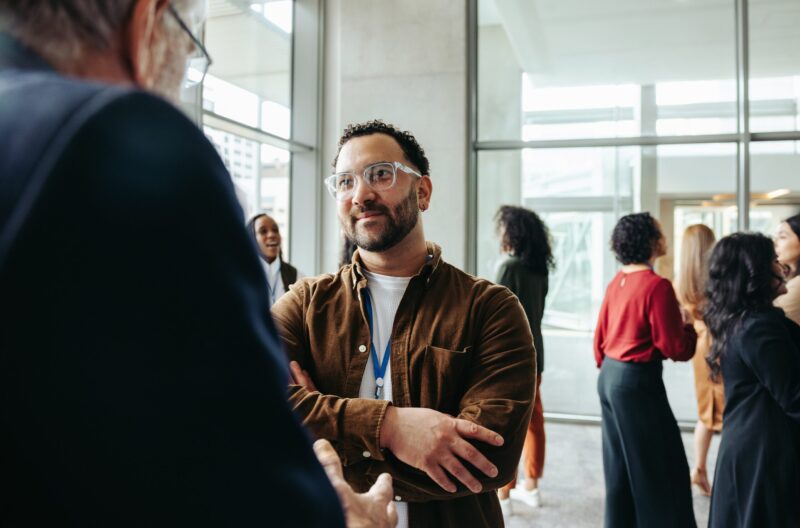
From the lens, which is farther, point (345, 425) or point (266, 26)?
point (266, 26)

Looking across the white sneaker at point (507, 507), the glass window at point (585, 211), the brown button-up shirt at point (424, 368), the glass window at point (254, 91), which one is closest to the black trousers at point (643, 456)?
the white sneaker at point (507, 507)

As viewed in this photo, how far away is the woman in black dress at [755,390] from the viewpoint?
218 centimetres

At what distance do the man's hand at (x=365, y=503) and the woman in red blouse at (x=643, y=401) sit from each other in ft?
8.72

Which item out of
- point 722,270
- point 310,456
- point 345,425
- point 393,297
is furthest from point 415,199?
point 722,270

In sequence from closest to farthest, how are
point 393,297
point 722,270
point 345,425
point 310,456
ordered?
point 310,456
point 345,425
point 393,297
point 722,270

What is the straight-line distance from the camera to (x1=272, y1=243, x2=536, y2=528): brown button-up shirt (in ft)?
4.37

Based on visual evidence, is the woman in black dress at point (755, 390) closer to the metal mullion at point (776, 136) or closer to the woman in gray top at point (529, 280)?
the woman in gray top at point (529, 280)

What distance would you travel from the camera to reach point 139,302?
0.39m

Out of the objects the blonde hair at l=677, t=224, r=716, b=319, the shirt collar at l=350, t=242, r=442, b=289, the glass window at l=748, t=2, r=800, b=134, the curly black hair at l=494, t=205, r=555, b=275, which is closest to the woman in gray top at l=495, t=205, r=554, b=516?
the curly black hair at l=494, t=205, r=555, b=275

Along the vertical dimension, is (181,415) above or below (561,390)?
above

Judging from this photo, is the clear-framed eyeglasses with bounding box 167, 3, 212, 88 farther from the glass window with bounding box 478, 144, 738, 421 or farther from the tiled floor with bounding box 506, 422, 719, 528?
the glass window with bounding box 478, 144, 738, 421

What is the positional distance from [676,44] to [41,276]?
6193 millimetres

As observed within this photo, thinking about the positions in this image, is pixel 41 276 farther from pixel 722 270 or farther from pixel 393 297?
pixel 722 270

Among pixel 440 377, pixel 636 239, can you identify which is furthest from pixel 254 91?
pixel 440 377
